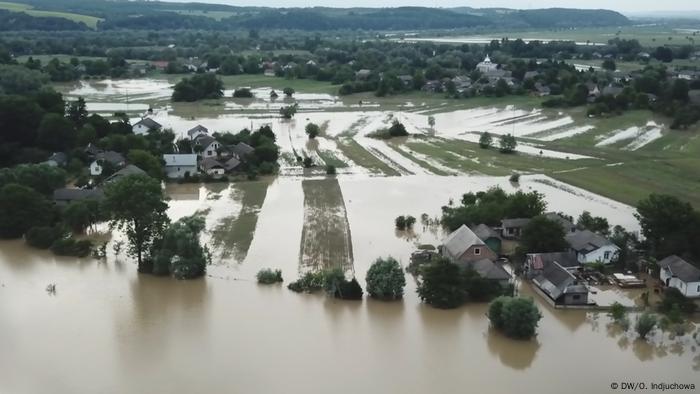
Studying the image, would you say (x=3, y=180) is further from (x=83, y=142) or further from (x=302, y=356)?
(x=302, y=356)

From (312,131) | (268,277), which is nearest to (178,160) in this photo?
(312,131)

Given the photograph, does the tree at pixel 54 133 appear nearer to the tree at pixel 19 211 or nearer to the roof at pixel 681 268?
the tree at pixel 19 211

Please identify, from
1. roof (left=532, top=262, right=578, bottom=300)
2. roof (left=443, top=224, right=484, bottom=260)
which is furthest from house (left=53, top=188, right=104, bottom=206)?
roof (left=532, top=262, right=578, bottom=300)

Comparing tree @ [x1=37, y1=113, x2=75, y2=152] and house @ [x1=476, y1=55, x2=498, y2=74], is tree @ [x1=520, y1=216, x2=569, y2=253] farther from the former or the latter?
house @ [x1=476, y1=55, x2=498, y2=74]

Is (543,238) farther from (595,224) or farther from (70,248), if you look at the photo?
(70,248)

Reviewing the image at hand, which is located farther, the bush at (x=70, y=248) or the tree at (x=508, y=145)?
the tree at (x=508, y=145)

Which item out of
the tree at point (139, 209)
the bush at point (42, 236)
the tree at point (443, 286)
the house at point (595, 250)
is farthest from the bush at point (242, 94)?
the tree at point (443, 286)
